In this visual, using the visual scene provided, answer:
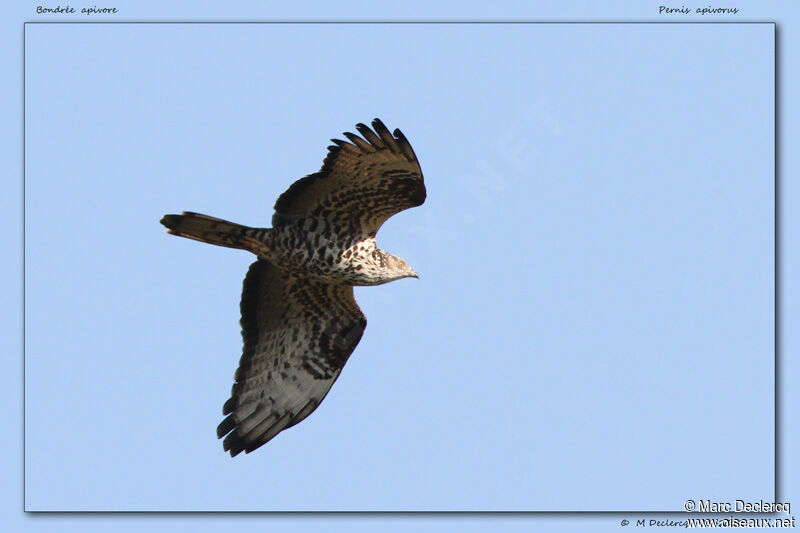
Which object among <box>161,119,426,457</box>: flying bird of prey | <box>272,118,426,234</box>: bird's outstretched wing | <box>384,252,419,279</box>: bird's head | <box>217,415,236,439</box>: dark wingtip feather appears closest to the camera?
<box>272,118,426,234</box>: bird's outstretched wing

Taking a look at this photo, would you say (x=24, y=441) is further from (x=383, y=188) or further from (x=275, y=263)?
(x=383, y=188)

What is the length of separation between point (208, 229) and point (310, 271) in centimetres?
110

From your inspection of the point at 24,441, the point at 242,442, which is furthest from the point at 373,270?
the point at 24,441

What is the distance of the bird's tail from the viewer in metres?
12.2

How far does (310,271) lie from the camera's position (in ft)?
41.8

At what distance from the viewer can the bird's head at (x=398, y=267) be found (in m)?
12.8

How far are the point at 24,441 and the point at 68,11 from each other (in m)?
4.26

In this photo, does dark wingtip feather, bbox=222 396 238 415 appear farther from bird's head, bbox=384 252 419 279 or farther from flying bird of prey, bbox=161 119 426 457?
bird's head, bbox=384 252 419 279

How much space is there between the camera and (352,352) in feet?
44.7

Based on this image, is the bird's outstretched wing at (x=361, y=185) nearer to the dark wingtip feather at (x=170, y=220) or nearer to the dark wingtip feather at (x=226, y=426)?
the dark wingtip feather at (x=170, y=220)

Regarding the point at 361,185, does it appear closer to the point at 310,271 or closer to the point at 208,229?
the point at 310,271

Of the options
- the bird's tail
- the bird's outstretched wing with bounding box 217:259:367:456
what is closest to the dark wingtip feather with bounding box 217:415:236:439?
the bird's outstretched wing with bounding box 217:259:367:456

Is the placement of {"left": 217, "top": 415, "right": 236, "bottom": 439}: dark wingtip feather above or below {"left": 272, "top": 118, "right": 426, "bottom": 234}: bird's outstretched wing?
below

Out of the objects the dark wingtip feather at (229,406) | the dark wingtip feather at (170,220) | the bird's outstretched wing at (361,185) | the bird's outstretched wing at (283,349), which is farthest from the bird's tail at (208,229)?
the dark wingtip feather at (229,406)
